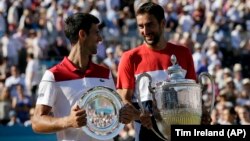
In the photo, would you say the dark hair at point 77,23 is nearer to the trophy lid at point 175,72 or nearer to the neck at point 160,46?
the trophy lid at point 175,72

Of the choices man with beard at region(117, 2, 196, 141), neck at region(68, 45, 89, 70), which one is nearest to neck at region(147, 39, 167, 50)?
man with beard at region(117, 2, 196, 141)

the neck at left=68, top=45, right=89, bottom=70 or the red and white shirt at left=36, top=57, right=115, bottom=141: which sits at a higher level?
the neck at left=68, top=45, right=89, bottom=70

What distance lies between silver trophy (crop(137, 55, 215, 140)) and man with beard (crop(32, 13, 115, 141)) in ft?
1.12

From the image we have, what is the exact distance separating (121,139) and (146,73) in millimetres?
5528

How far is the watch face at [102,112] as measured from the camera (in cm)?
514

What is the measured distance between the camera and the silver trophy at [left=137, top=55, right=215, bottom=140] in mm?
5535

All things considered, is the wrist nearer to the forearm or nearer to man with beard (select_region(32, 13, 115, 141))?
the forearm

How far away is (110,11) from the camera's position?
1995cm

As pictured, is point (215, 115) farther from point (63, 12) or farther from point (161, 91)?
point (63, 12)

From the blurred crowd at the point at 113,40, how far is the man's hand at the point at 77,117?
6.89 m

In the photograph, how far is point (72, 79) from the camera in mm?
5527

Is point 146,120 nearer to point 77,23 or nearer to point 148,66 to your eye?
point 148,66

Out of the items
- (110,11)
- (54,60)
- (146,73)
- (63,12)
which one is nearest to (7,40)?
(54,60)

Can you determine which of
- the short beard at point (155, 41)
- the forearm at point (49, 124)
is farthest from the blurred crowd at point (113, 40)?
the forearm at point (49, 124)
